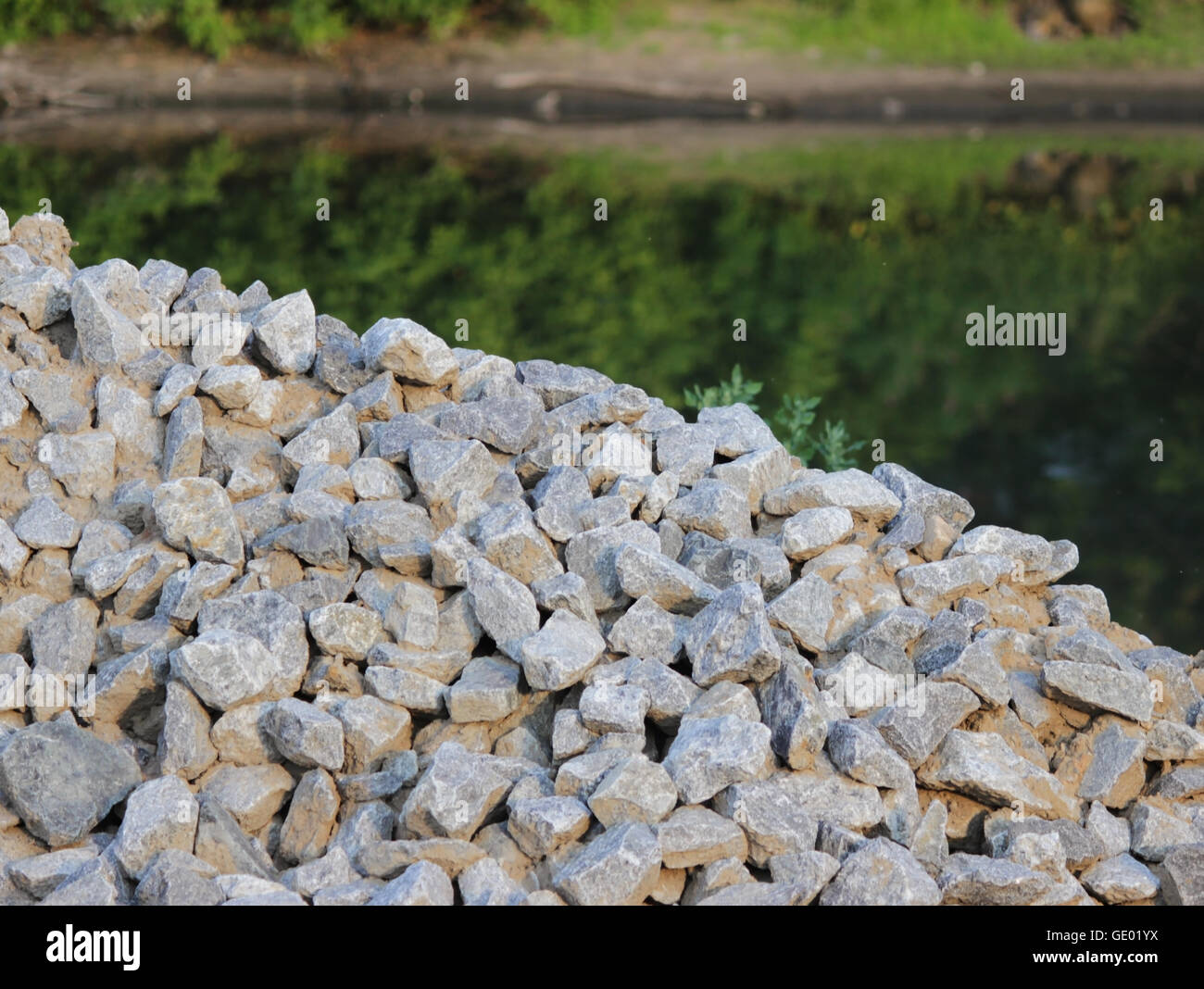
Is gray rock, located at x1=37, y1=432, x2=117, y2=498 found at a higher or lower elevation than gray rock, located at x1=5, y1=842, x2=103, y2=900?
higher

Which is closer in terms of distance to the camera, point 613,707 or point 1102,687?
point 613,707

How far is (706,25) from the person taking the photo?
78.3ft

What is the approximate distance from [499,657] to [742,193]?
13381mm

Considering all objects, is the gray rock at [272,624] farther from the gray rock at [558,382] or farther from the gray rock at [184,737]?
the gray rock at [558,382]

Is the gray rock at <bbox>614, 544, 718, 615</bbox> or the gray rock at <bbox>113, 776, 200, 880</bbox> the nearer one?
the gray rock at <bbox>113, 776, 200, 880</bbox>

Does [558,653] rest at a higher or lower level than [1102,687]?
higher

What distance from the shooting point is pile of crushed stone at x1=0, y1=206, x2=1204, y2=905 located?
3.03 m

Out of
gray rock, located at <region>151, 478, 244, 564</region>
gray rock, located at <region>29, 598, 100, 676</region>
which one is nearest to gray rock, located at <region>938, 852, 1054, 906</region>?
gray rock, located at <region>151, 478, 244, 564</region>

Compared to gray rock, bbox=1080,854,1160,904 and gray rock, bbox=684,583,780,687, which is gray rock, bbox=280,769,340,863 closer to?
gray rock, bbox=684,583,780,687

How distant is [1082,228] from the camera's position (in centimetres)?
1452

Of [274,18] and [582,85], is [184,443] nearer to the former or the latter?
[582,85]

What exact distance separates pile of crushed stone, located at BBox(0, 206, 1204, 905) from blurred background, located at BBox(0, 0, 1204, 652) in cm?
252

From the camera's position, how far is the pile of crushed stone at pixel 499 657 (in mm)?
3029

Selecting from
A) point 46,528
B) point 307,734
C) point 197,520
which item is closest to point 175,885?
point 307,734
